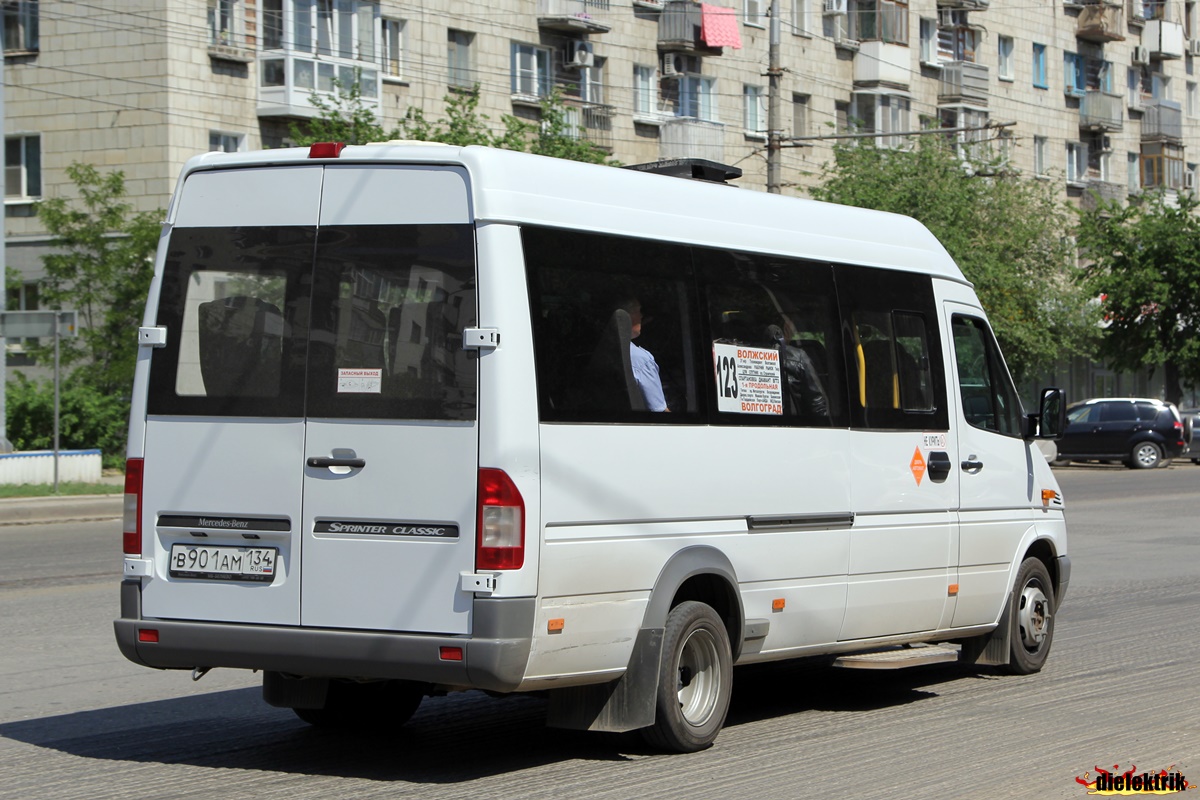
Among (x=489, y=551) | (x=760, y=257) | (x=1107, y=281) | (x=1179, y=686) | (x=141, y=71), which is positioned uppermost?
(x=141, y=71)

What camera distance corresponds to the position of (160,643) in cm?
711

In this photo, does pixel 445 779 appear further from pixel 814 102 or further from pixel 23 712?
pixel 814 102

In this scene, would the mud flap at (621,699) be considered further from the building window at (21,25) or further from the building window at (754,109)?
the building window at (754,109)

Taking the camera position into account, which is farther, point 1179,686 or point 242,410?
point 1179,686

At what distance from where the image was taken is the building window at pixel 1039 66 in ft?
206

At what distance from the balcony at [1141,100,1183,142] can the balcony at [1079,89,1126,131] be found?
439cm

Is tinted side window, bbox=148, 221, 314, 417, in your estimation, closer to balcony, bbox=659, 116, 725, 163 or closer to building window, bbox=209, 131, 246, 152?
building window, bbox=209, 131, 246, 152

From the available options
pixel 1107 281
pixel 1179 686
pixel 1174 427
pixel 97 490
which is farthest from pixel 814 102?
pixel 1179 686

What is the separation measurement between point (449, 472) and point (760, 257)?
226 cm

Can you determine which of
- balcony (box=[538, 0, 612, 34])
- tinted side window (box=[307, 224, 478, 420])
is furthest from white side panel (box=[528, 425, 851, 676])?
balcony (box=[538, 0, 612, 34])

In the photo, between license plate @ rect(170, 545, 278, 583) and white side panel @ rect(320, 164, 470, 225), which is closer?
white side panel @ rect(320, 164, 470, 225)

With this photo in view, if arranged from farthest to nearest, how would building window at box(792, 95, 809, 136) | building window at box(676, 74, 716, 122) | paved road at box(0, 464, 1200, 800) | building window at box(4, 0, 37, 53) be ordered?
building window at box(792, 95, 809, 136) → building window at box(676, 74, 716, 122) → building window at box(4, 0, 37, 53) → paved road at box(0, 464, 1200, 800)

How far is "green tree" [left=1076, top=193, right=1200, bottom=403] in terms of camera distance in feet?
164

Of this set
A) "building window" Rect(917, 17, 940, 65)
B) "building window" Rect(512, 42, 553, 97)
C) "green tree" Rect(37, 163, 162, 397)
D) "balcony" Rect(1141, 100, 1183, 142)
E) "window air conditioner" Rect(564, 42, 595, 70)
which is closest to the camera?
"green tree" Rect(37, 163, 162, 397)
